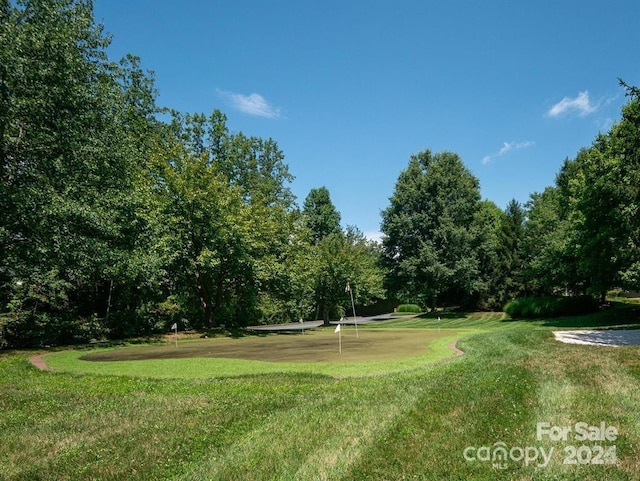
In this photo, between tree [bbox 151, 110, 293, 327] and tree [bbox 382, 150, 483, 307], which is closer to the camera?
tree [bbox 151, 110, 293, 327]

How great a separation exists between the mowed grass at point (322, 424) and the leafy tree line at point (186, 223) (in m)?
10.6

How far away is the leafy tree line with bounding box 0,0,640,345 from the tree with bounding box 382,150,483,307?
164 millimetres

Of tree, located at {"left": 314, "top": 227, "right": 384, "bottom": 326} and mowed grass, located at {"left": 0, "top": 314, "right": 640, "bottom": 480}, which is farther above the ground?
tree, located at {"left": 314, "top": 227, "right": 384, "bottom": 326}

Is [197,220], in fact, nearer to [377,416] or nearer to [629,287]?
[377,416]

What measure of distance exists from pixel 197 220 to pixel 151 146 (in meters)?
8.71

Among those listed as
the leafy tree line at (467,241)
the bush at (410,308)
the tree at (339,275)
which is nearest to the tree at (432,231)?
the leafy tree line at (467,241)

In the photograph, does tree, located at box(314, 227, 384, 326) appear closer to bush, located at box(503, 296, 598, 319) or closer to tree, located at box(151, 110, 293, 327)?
tree, located at box(151, 110, 293, 327)

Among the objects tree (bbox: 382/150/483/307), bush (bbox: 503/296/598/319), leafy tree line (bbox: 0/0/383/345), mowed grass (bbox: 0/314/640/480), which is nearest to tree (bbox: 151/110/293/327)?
leafy tree line (bbox: 0/0/383/345)

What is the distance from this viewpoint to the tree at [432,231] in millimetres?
38875

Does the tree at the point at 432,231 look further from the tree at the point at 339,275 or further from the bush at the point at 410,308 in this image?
the bush at the point at 410,308

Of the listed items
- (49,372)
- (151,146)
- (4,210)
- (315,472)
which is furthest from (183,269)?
(315,472)

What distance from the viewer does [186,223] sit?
26.3 m

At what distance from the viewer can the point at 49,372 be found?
490 inches

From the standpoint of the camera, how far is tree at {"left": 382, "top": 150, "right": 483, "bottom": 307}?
38.9 metres
